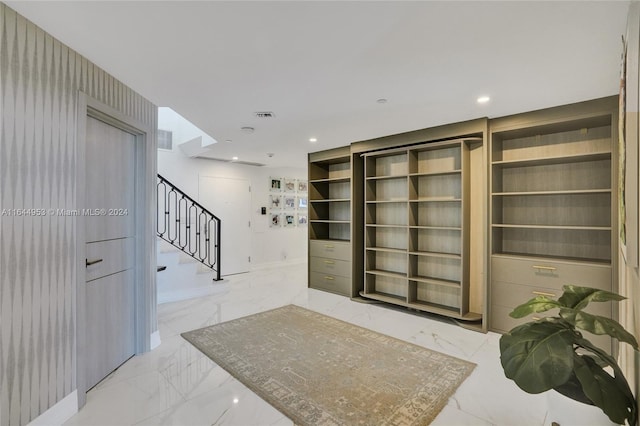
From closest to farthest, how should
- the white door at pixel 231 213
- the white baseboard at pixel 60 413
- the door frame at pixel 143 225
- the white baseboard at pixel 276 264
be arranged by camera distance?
1. the white baseboard at pixel 60 413
2. the door frame at pixel 143 225
3. the white door at pixel 231 213
4. the white baseboard at pixel 276 264

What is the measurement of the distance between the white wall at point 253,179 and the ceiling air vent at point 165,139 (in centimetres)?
7

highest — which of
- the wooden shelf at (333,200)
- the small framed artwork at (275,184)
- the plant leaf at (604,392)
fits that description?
the small framed artwork at (275,184)

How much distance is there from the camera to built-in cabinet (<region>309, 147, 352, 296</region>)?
4949mm

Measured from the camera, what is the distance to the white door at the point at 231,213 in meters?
6.21

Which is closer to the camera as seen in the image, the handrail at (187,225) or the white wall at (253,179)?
the handrail at (187,225)

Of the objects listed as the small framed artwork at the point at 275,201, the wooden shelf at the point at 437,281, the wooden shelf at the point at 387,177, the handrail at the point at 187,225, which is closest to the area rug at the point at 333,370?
the wooden shelf at the point at 437,281

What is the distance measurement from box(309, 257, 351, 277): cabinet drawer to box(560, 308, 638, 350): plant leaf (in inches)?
143

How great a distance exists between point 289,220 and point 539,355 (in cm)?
663

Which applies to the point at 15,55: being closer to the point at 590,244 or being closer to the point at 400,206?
the point at 400,206

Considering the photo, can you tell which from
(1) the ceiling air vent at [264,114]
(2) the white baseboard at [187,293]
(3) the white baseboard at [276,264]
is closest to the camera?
(1) the ceiling air vent at [264,114]

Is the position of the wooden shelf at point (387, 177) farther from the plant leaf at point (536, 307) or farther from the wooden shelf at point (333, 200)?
the plant leaf at point (536, 307)

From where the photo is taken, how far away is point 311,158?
17.7 ft

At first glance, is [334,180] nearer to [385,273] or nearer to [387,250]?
[387,250]

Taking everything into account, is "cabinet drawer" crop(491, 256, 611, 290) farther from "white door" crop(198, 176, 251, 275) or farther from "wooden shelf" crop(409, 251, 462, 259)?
"white door" crop(198, 176, 251, 275)
